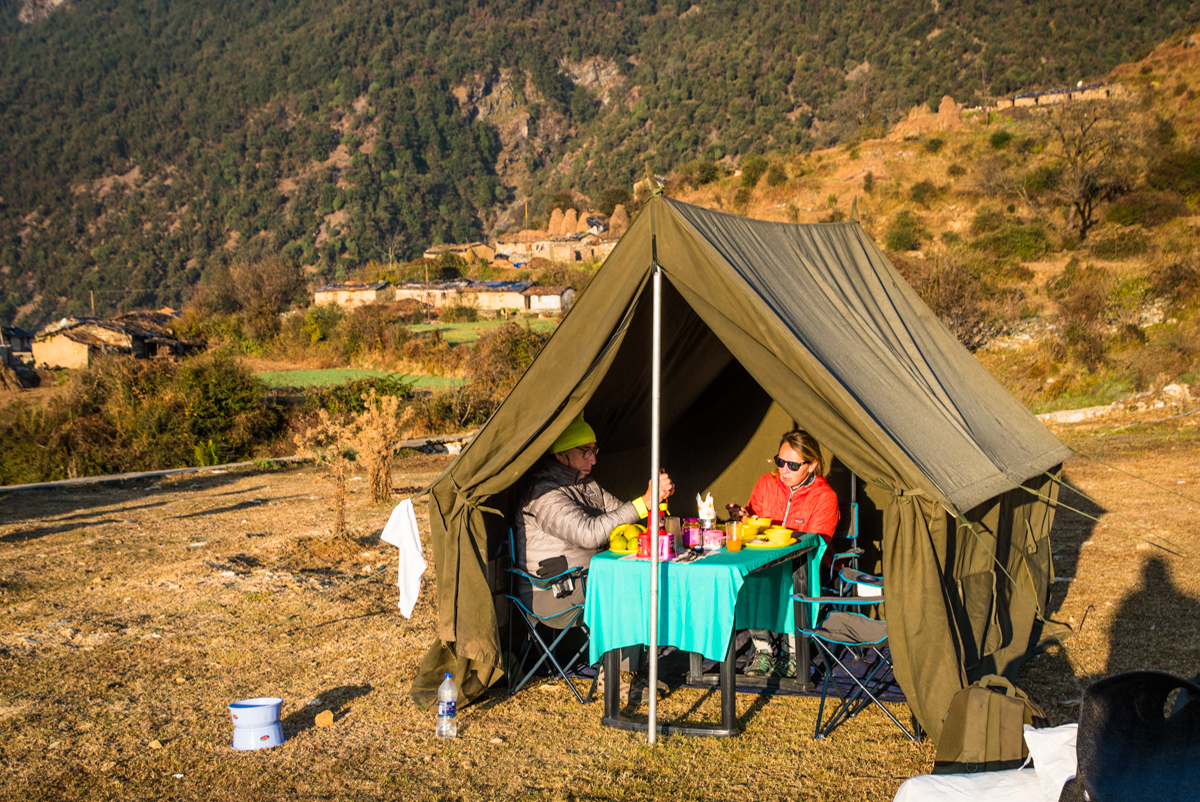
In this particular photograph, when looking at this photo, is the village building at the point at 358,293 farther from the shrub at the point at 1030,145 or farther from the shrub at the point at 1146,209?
the shrub at the point at 1146,209

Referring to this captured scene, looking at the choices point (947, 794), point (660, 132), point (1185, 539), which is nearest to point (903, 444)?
point (947, 794)

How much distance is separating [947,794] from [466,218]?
101354 mm

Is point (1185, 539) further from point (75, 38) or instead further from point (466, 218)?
point (75, 38)

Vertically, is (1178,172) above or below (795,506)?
above

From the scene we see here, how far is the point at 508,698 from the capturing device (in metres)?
4.89

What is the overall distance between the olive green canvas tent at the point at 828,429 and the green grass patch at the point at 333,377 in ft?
58.4

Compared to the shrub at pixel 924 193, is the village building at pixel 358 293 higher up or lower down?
lower down

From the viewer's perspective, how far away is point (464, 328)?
37.1 metres

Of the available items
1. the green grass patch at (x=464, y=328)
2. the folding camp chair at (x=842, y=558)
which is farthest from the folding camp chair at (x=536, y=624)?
the green grass patch at (x=464, y=328)

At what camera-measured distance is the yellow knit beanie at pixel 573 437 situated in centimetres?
486

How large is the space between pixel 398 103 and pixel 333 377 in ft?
310

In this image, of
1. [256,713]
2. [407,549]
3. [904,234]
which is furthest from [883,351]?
[904,234]

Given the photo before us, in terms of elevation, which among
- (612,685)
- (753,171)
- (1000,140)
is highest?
(1000,140)

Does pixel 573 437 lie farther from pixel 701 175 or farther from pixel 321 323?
pixel 701 175
